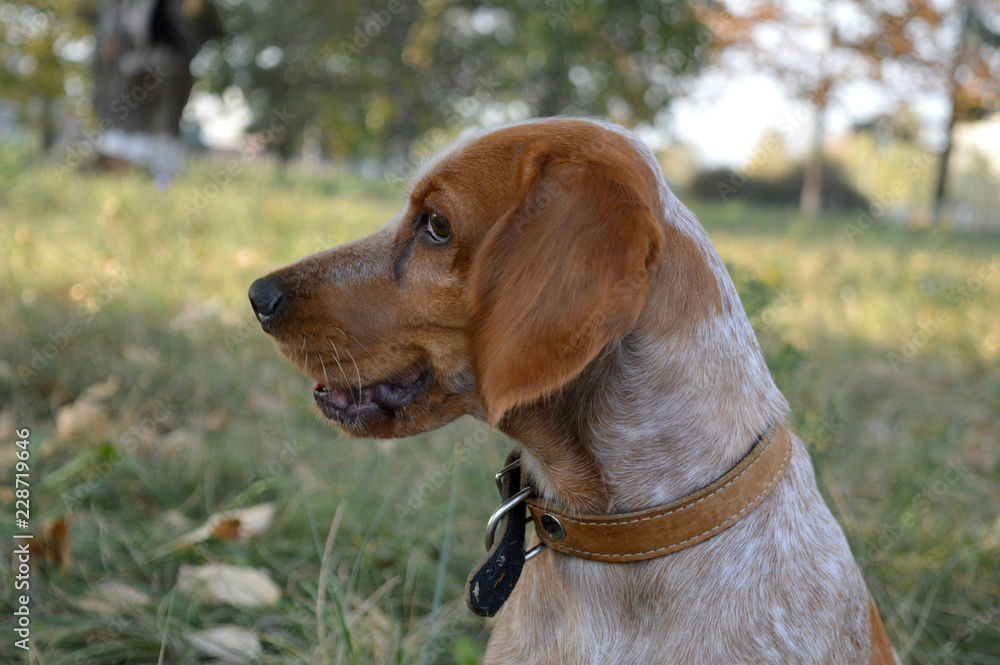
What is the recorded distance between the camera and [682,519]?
5.32ft

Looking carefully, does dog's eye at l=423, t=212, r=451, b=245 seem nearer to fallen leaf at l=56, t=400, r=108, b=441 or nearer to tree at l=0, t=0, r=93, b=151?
fallen leaf at l=56, t=400, r=108, b=441

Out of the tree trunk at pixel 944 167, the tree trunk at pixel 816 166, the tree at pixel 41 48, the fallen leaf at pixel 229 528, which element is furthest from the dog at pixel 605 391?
the tree trunk at pixel 944 167

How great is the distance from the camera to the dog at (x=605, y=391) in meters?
1.53

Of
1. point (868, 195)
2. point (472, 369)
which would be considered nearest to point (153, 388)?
→ point (472, 369)

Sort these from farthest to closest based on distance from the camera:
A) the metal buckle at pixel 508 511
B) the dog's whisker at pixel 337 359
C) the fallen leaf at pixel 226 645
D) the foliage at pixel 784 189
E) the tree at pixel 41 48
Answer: the foliage at pixel 784 189
the tree at pixel 41 48
the fallen leaf at pixel 226 645
the dog's whisker at pixel 337 359
the metal buckle at pixel 508 511

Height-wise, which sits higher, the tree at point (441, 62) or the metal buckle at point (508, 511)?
the metal buckle at point (508, 511)

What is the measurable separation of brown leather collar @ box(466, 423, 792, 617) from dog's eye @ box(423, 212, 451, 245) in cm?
68

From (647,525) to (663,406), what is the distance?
10.5 inches

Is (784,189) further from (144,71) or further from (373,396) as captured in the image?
(373,396)

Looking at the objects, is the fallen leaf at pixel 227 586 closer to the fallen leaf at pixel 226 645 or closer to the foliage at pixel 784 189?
the fallen leaf at pixel 226 645

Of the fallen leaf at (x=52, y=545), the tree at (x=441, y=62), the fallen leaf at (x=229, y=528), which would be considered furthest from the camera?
the tree at (x=441, y=62)

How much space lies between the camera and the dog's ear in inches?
57.6

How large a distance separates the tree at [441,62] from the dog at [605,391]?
369 inches

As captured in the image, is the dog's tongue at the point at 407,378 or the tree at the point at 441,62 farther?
the tree at the point at 441,62
